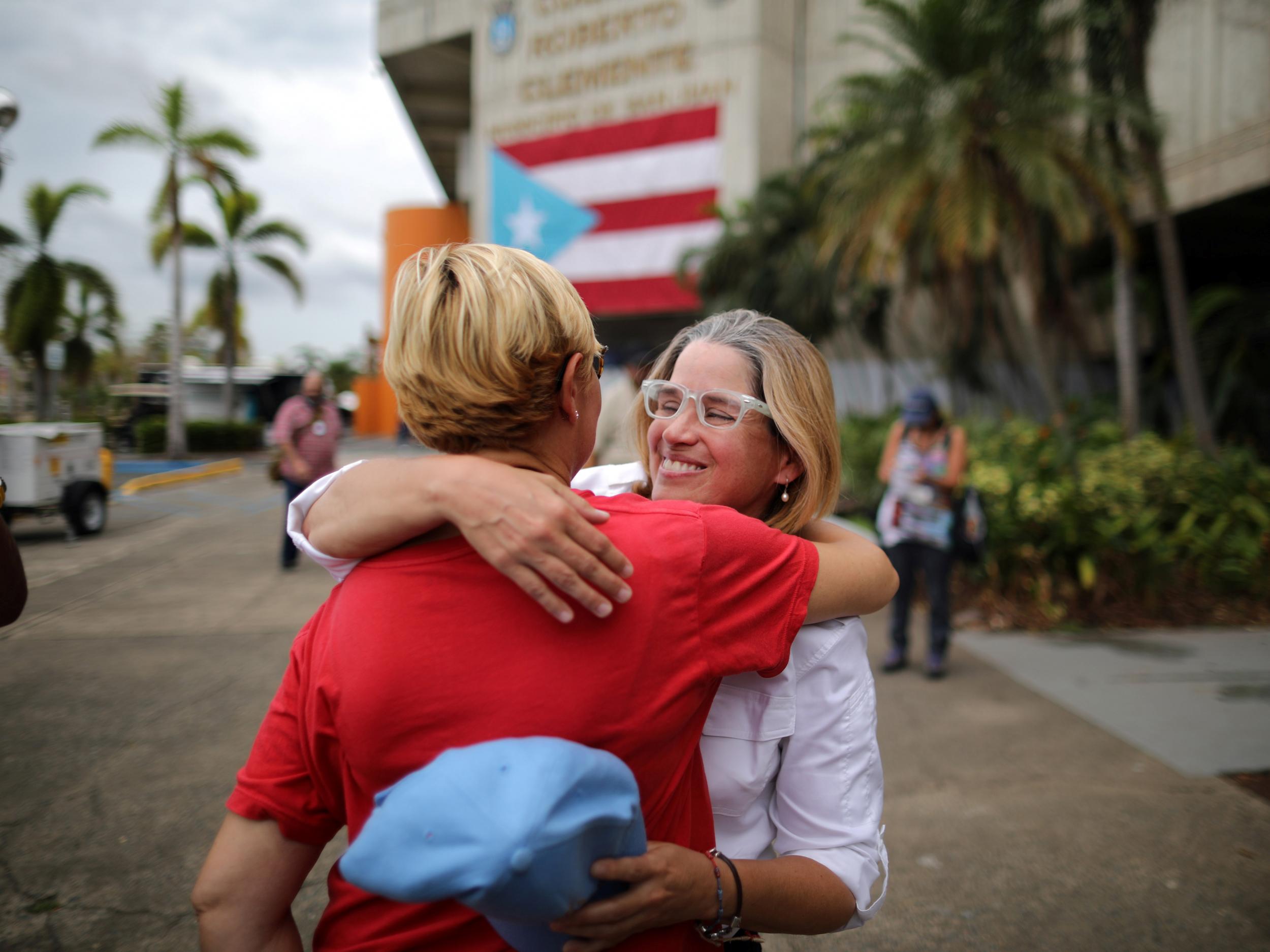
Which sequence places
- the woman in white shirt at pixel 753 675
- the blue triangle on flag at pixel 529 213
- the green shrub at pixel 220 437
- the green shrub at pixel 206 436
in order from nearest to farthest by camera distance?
the woman in white shirt at pixel 753 675 < the green shrub at pixel 206 436 < the green shrub at pixel 220 437 < the blue triangle on flag at pixel 529 213

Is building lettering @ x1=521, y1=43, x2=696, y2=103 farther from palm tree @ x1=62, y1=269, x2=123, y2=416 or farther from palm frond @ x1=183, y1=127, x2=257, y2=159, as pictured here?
palm tree @ x1=62, y1=269, x2=123, y2=416

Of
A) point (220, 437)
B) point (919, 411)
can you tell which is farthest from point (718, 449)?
point (220, 437)

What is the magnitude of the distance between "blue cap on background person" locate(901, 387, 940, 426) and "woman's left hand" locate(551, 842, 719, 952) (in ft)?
A: 14.9

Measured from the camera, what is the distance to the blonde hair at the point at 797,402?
4.95ft

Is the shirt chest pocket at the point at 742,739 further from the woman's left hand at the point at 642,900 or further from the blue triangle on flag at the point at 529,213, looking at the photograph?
the blue triangle on flag at the point at 529,213

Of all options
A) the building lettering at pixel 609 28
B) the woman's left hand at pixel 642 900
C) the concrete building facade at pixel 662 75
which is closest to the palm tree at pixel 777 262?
the concrete building facade at pixel 662 75

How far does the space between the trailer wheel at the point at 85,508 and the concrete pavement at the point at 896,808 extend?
206 cm

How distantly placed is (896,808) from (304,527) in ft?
9.96

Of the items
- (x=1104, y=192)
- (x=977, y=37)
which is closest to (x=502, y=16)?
(x=977, y=37)

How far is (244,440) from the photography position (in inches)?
918

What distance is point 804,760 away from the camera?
4.19 feet

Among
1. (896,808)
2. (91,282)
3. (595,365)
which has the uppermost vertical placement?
(91,282)

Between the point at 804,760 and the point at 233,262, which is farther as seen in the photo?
the point at 233,262

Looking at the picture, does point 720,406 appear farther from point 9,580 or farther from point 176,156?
point 176,156
